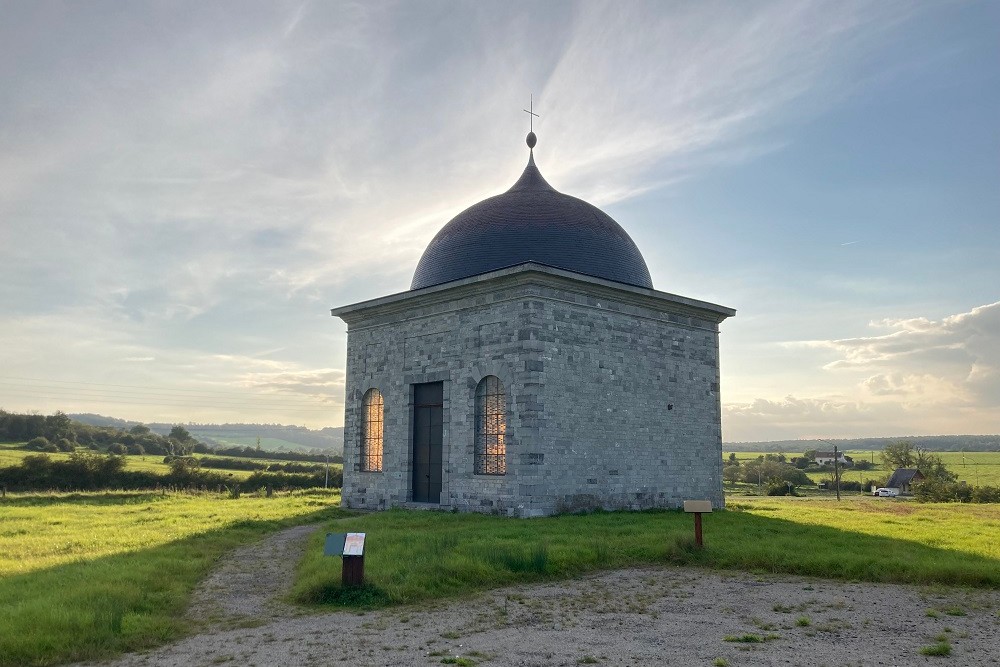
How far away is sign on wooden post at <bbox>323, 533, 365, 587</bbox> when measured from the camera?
1059 cm

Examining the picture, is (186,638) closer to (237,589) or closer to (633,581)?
(237,589)

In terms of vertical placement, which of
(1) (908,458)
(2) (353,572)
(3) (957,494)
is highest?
(1) (908,458)

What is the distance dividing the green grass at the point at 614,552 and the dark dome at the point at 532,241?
8.01 metres

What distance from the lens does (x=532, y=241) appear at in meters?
23.5

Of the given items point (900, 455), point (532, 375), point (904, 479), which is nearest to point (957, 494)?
point (904, 479)

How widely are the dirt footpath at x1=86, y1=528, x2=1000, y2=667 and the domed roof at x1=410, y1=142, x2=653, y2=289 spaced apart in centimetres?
1310

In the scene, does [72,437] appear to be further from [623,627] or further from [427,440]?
[623,627]

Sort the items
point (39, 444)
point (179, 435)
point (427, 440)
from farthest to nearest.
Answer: point (179, 435)
point (39, 444)
point (427, 440)

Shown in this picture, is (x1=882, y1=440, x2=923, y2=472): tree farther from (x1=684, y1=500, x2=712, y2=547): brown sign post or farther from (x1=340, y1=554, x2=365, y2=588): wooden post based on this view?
(x1=340, y1=554, x2=365, y2=588): wooden post

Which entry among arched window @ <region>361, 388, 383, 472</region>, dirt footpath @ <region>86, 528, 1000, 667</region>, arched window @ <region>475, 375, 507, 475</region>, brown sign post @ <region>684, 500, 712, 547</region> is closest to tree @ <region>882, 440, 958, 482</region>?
arched window @ <region>361, 388, 383, 472</region>

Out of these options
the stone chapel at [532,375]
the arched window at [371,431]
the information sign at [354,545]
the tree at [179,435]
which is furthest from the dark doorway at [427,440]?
the tree at [179,435]

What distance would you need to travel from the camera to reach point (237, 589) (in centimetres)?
1168

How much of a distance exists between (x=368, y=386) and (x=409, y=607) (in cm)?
1646

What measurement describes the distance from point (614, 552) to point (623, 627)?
4.85 metres
